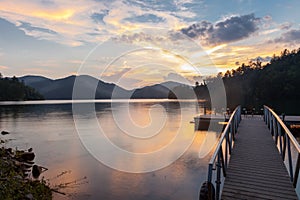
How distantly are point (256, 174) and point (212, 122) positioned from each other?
19569 mm

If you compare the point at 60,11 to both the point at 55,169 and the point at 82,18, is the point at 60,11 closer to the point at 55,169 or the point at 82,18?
the point at 82,18

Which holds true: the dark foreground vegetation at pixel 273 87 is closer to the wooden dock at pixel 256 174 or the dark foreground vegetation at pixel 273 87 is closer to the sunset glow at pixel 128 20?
the sunset glow at pixel 128 20

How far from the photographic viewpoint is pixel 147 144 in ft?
66.1

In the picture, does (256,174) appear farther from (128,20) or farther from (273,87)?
(273,87)

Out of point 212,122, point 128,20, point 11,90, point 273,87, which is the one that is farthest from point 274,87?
point 11,90

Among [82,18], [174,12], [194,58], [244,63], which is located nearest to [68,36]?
[82,18]

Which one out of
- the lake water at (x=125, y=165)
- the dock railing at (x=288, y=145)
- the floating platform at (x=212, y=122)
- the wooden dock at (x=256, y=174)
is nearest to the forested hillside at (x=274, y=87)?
the floating platform at (x=212, y=122)

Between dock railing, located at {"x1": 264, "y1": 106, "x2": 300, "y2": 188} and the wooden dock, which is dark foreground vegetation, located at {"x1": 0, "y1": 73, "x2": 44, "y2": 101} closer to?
the wooden dock

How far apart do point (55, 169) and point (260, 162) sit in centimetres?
1037

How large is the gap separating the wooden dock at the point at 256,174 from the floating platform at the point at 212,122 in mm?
15378

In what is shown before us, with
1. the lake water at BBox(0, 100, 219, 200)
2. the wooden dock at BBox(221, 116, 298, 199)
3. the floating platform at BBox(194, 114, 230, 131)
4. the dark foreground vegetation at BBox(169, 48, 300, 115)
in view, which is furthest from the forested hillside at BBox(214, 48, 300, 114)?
the wooden dock at BBox(221, 116, 298, 199)

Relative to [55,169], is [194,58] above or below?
above

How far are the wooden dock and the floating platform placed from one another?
1538 cm

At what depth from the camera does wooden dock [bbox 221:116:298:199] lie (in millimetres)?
5031
